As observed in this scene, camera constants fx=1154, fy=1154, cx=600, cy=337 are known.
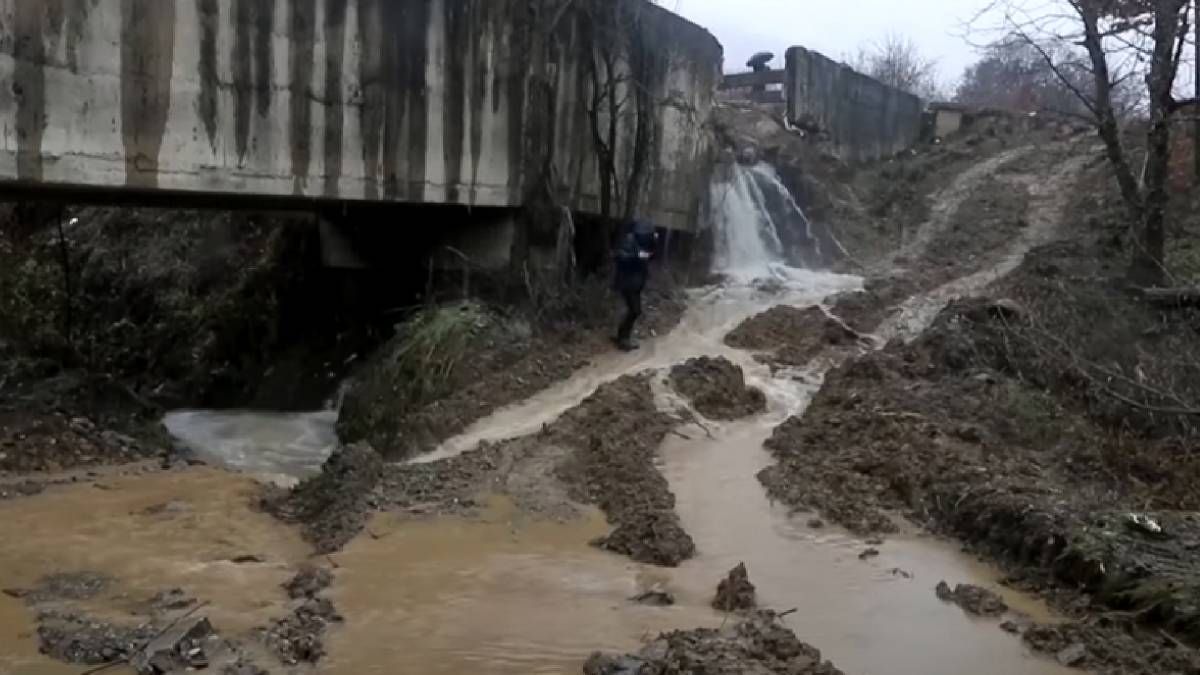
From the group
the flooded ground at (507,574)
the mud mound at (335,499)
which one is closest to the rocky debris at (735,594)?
the flooded ground at (507,574)

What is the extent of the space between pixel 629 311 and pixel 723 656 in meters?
8.08

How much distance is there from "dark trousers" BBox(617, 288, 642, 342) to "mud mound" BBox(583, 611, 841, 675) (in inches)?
298

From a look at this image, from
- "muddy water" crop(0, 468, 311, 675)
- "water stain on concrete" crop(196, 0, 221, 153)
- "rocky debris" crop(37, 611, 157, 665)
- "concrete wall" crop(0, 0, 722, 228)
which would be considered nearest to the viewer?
"rocky debris" crop(37, 611, 157, 665)

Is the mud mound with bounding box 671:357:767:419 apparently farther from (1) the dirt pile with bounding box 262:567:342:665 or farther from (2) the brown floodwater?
(1) the dirt pile with bounding box 262:567:342:665

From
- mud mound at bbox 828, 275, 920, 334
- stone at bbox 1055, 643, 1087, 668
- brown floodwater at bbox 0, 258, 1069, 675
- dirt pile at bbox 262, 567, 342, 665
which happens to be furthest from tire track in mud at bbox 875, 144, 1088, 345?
dirt pile at bbox 262, 567, 342, 665

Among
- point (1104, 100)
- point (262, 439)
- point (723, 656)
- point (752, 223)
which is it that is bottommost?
point (262, 439)

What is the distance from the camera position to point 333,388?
15156mm

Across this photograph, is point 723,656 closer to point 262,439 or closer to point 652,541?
point 652,541

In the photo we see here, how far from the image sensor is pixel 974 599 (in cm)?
717

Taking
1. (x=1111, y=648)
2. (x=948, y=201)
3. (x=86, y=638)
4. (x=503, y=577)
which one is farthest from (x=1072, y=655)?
(x=948, y=201)

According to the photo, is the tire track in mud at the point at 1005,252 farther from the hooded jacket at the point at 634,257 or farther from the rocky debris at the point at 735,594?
the rocky debris at the point at 735,594

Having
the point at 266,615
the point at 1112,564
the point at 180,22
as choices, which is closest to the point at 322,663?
the point at 266,615

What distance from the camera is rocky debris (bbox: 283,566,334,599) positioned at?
23.2ft

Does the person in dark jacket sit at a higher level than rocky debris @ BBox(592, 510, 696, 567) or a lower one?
higher
